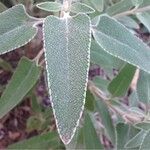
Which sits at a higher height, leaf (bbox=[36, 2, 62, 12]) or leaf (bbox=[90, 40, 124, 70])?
leaf (bbox=[36, 2, 62, 12])

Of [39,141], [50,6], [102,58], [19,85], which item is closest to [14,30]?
[50,6]

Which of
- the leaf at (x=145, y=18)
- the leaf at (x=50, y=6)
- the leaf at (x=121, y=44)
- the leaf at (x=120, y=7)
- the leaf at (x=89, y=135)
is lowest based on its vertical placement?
the leaf at (x=89, y=135)

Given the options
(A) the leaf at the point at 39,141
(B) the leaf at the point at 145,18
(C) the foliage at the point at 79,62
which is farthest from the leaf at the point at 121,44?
(A) the leaf at the point at 39,141

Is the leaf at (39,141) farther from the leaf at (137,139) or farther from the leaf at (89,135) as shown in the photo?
the leaf at (137,139)

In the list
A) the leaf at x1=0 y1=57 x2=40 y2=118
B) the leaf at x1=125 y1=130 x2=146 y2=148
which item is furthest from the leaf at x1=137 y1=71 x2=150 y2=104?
the leaf at x1=0 y1=57 x2=40 y2=118

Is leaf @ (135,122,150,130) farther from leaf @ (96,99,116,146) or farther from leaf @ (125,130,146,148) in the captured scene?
leaf @ (96,99,116,146)

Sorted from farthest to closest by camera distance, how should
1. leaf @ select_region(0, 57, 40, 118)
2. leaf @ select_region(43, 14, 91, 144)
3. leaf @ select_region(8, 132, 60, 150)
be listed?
leaf @ select_region(8, 132, 60, 150)
leaf @ select_region(0, 57, 40, 118)
leaf @ select_region(43, 14, 91, 144)

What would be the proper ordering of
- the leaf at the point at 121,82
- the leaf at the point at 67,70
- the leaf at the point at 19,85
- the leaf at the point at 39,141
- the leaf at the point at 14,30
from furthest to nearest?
the leaf at the point at 39,141, the leaf at the point at 121,82, the leaf at the point at 19,85, the leaf at the point at 14,30, the leaf at the point at 67,70
